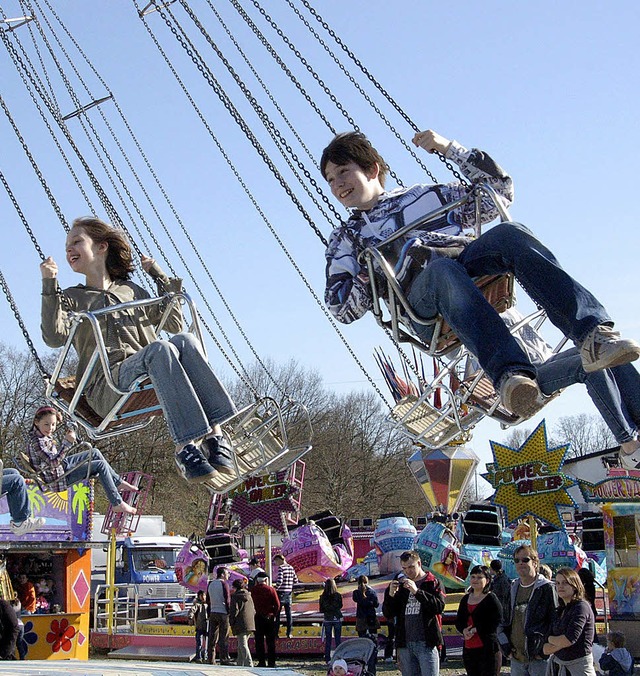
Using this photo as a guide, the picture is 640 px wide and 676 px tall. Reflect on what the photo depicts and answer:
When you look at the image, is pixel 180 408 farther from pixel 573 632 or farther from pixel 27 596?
pixel 27 596

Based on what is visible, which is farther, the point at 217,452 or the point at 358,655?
the point at 358,655

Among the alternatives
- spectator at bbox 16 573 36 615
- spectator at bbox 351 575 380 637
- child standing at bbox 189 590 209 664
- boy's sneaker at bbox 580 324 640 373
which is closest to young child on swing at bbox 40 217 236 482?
boy's sneaker at bbox 580 324 640 373

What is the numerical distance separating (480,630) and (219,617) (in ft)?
23.2

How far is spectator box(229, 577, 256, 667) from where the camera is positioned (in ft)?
40.1

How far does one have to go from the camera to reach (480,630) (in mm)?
6645

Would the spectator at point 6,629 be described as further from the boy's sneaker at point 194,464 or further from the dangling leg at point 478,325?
the dangling leg at point 478,325

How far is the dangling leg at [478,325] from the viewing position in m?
3.55

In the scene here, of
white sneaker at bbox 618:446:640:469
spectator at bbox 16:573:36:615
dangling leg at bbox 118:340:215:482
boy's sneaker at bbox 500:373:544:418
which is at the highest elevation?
spectator at bbox 16:573:36:615

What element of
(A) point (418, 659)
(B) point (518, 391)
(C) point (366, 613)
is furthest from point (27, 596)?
(B) point (518, 391)

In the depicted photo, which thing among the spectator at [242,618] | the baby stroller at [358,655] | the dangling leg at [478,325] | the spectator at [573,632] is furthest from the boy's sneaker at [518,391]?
the spectator at [242,618]

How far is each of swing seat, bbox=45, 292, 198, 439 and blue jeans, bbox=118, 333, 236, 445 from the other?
0.10m

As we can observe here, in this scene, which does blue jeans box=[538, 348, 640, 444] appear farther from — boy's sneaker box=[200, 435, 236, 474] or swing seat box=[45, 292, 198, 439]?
swing seat box=[45, 292, 198, 439]

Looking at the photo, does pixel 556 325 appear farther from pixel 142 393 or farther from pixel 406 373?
pixel 406 373

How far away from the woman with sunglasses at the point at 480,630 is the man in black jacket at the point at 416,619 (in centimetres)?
34
